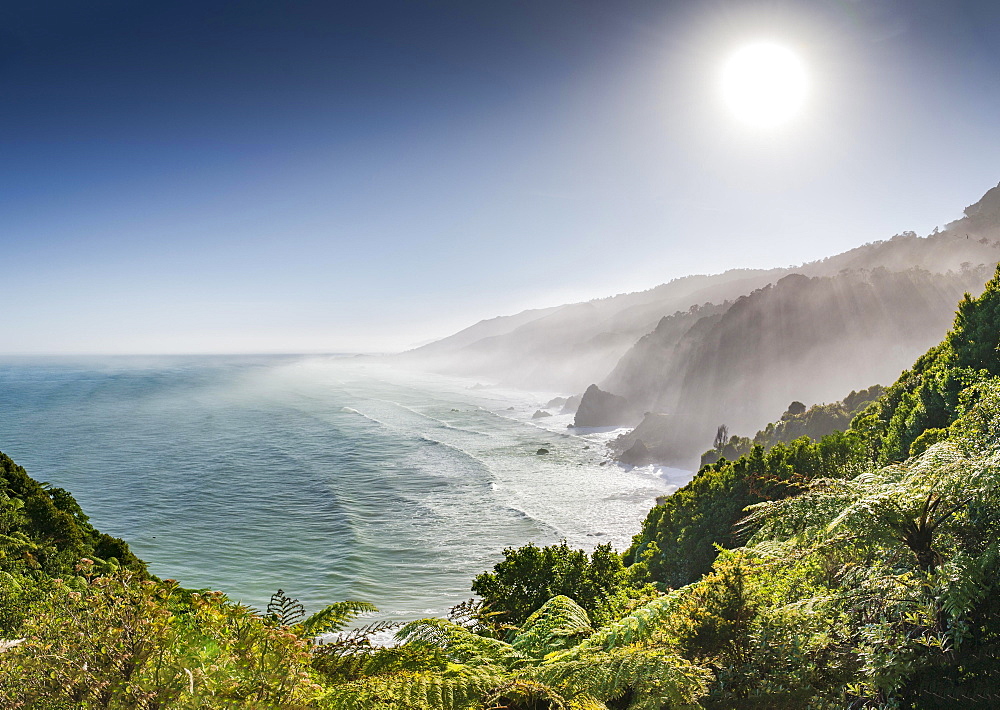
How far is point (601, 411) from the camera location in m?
82.4

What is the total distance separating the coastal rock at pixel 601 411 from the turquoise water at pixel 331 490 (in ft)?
21.6

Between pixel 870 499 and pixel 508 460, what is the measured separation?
50.6m

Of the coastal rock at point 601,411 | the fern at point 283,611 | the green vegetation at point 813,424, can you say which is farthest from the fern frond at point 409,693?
the coastal rock at point 601,411

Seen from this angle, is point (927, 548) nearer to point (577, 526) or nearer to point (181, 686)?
point (181, 686)

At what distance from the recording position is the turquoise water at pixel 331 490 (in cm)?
2762

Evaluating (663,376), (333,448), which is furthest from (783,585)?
(663,376)

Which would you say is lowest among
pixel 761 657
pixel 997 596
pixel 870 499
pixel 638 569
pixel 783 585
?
pixel 638 569

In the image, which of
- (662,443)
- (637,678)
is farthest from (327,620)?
(662,443)

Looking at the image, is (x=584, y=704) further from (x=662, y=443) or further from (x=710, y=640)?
(x=662, y=443)

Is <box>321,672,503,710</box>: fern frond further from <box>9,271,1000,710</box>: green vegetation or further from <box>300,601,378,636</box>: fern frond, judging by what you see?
<box>300,601,378,636</box>: fern frond

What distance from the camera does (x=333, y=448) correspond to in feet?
189

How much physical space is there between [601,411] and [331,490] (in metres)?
50.5

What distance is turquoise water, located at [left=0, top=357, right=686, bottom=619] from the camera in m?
27.6

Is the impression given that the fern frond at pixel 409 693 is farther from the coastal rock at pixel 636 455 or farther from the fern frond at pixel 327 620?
the coastal rock at pixel 636 455
